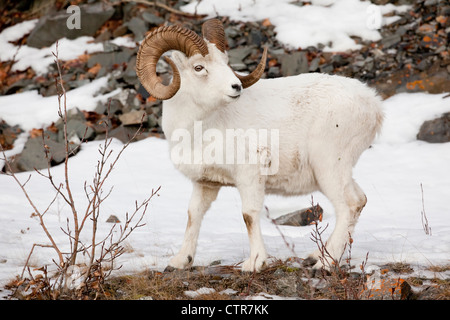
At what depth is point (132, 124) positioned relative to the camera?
14188 millimetres

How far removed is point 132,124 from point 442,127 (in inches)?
295

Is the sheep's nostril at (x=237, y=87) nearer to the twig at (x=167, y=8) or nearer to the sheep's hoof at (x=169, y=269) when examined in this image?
the sheep's hoof at (x=169, y=269)

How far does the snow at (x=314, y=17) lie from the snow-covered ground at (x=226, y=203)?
1.43 feet

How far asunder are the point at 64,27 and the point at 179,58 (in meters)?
13.4

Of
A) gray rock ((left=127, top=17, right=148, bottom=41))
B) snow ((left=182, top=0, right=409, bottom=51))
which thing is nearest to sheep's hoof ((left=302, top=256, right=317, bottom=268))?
snow ((left=182, top=0, right=409, bottom=51))

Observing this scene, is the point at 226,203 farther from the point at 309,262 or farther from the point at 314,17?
the point at 314,17

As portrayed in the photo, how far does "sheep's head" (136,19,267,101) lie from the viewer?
5.98 m

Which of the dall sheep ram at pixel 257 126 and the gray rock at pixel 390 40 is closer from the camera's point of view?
the dall sheep ram at pixel 257 126

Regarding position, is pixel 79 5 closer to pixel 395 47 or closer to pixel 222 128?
pixel 395 47

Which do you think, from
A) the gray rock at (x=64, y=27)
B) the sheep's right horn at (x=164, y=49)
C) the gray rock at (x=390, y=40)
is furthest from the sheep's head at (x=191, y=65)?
the gray rock at (x=64, y=27)

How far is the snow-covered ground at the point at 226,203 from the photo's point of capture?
22.7 ft

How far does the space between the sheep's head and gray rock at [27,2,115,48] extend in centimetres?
1298
